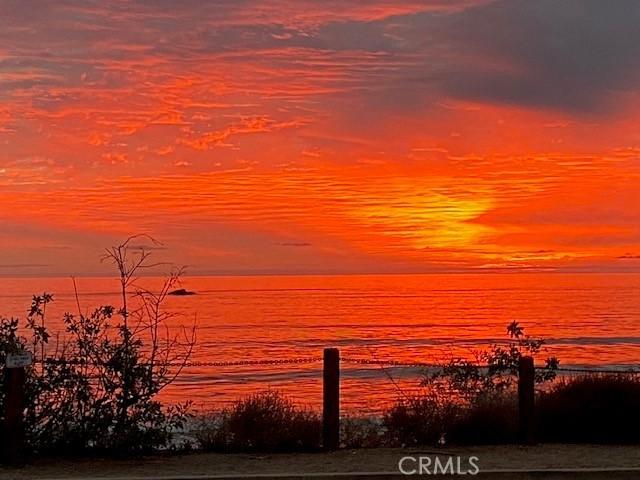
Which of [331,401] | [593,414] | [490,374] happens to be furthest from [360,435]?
[593,414]

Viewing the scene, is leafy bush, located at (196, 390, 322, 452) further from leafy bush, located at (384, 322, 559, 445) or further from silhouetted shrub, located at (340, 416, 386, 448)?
leafy bush, located at (384, 322, 559, 445)

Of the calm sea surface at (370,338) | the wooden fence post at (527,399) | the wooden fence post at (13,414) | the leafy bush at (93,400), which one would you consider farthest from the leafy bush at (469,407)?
the calm sea surface at (370,338)

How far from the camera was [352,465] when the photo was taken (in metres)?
10.8

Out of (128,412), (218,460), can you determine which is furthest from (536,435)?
(128,412)

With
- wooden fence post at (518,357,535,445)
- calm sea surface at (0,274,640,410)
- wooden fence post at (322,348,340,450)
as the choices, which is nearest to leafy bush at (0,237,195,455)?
wooden fence post at (322,348,340,450)

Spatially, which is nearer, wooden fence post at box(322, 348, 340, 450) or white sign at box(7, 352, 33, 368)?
white sign at box(7, 352, 33, 368)

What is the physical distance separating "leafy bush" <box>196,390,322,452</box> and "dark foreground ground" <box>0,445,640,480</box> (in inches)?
17.7

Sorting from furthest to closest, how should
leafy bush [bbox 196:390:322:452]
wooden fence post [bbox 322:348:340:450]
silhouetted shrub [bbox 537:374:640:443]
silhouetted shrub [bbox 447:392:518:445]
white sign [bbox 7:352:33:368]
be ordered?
1. silhouetted shrub [bbox 537:374:640:443]
2. silhouetted shrub [bbox 447:392:518:445]
3. leafy bush [bbox 196:390:322:452]
4. wooden fence post [bbox 322:348:340:450]
5. white sign [bbox 7:352:33:368]

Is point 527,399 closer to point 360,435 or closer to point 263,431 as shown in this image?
point 360,435

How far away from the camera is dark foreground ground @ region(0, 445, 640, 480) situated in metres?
10.1

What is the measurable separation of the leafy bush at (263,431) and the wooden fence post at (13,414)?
2.57 meters

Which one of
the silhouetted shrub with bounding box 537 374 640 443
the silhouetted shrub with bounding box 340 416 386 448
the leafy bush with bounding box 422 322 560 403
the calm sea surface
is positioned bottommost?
the silhouetted shrub with bounding box 340 416 386 448

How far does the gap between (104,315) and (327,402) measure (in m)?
3.15

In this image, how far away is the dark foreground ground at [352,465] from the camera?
10.1 metres
